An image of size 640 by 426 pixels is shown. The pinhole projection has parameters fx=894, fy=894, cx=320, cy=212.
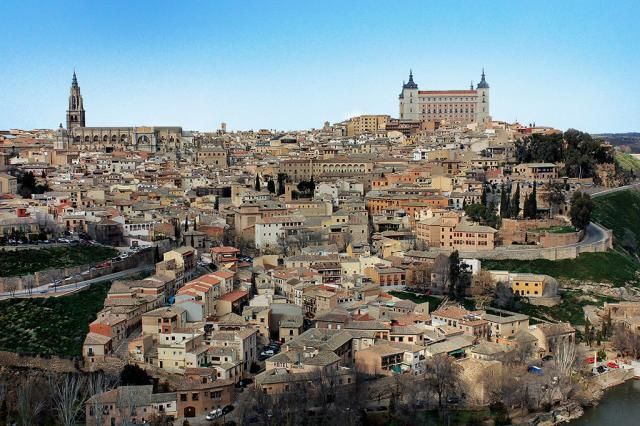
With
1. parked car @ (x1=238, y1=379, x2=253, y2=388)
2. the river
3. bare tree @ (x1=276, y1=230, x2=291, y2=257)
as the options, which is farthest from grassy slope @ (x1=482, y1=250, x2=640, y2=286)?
parked car @ (x1=238, y1=379, x2=253, y2=388)

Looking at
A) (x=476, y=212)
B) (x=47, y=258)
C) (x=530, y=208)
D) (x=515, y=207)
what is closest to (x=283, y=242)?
(x=476, y=212)

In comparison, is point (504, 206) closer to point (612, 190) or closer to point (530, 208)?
point (530, 208)

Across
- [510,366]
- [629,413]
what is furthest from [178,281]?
[629,413]

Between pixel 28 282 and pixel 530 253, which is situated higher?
pixel 28 282

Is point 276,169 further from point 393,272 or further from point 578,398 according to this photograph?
point 578,398

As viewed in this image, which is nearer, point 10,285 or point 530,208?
point 10,285

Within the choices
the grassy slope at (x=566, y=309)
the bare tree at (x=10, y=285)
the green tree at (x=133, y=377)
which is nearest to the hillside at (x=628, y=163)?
the grassy slope at (x=566, y=309)
